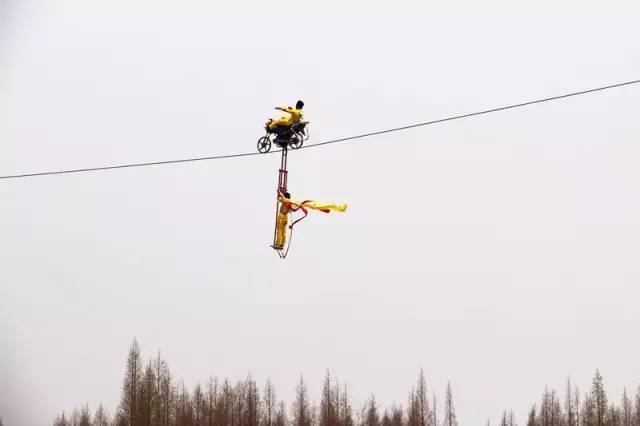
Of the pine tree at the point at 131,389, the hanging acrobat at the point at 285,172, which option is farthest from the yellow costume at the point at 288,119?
the pine tree at the point at 131,389

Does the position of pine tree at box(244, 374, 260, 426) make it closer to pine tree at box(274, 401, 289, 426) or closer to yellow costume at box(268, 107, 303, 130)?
pine tree at box(274, 401, 289, 426)

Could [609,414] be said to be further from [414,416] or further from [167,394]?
[167,394]

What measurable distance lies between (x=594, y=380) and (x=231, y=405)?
48717 mm

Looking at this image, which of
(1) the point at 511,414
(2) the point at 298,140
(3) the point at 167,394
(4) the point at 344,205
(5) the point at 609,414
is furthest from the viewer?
(5) the point at 609,414

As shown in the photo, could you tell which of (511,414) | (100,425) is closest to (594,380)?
(511,414)

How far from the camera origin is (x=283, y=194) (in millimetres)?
25812

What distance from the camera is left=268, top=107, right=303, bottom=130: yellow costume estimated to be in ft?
87.8

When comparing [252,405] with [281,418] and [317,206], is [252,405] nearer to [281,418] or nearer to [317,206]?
[281,418]

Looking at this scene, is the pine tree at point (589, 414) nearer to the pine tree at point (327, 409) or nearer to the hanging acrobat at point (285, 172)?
the pine tree at point (327, 409)

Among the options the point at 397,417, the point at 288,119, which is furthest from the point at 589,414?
the point at 288,119

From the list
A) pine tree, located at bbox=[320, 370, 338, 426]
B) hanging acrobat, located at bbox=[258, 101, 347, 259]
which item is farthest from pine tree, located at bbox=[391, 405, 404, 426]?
hanging acrobat, located at bbox=[258, 101, 347, 259]

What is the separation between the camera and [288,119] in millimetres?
26766

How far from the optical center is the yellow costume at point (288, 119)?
1054 inches

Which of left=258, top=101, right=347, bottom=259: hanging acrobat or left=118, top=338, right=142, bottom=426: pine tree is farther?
left=118, top=338, right=142, bottom=426: pine tree
